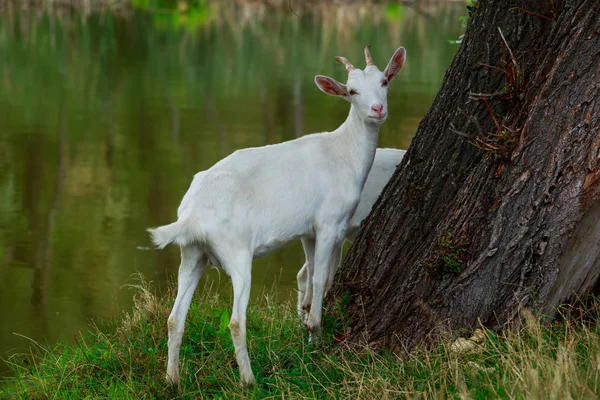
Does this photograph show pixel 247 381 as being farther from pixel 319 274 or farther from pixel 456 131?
pixel 456 131

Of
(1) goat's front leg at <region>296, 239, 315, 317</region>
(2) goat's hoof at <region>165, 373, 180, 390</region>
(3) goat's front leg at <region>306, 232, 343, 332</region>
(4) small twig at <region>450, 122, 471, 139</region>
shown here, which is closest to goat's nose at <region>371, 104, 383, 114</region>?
(4) small twig at <region>450, 122, 471, 139</region>

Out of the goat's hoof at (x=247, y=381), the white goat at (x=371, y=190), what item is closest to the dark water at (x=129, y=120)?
the white goat at (x=371, y=190)

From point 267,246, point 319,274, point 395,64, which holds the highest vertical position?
point 395,64

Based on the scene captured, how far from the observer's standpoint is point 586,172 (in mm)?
4613

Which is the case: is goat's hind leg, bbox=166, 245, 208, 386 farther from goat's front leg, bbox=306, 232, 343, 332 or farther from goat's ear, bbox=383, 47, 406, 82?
goat's ear, bbox=383, 47, 406, 82

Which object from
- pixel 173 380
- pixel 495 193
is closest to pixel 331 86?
pixel 495 193

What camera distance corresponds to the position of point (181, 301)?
5219 mm

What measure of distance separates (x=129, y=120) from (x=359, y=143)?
1343cm

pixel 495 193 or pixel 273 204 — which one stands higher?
pixel 495 193

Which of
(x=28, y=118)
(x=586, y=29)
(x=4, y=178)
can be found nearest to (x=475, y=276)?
(x=586, y=29)

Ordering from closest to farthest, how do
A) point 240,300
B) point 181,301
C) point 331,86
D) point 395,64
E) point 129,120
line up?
point 240,300, point 181,301, point 331,86, point 395,64, point 129,120

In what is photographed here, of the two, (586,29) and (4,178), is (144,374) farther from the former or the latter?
(4,178)

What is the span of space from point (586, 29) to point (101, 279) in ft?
20.2

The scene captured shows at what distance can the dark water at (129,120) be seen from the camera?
32.3ft
